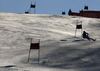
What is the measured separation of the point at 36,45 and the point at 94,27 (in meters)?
14.3

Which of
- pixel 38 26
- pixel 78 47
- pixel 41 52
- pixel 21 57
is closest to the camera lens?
pixel 21 57

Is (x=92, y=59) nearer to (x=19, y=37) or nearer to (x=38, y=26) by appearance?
(x=19, y=37)

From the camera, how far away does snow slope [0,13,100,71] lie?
38.3ft

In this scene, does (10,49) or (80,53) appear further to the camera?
(10,49)

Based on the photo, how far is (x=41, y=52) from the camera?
14781mm

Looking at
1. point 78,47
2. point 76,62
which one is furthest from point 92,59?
point 78,47

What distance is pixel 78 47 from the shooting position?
51.8 ft

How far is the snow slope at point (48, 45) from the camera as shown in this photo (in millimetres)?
11688

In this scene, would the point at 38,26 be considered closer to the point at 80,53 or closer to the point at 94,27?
the point at 94,27

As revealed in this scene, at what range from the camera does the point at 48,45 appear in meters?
16.8

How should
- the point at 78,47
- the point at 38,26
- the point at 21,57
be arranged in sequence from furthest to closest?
the point at 38,26
the point at 78,47
the point at 21,57

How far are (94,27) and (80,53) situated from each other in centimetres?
1177

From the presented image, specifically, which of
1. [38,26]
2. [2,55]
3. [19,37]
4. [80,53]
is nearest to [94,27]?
[38,26]

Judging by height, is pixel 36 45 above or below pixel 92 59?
above
